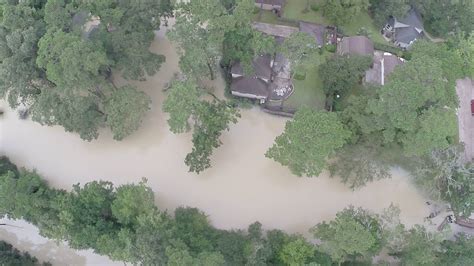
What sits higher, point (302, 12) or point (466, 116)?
point (302, 12)

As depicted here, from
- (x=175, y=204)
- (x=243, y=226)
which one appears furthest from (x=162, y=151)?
(x=243, y=226)

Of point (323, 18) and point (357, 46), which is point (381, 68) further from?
point (323, 18)

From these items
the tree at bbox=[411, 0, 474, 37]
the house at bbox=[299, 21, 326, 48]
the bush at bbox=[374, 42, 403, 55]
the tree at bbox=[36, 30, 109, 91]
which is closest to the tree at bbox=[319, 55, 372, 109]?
the house at bbox=[299, 21, 326, 48]

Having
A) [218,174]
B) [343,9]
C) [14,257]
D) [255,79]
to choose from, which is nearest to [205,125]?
[218,174]

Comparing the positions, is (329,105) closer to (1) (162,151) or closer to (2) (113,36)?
(1) (162,151)

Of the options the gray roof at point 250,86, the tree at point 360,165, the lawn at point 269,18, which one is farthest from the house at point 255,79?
the tree at point 360,165

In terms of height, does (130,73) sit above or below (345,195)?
above
